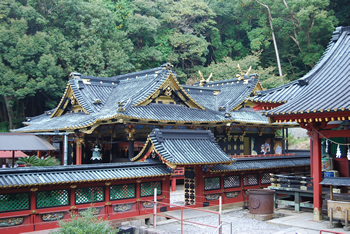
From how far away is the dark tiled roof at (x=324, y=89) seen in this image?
13.9 meters

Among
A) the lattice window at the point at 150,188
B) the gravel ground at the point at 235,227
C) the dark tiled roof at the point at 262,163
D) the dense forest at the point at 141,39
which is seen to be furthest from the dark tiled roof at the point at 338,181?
the dense forest at the point at 141,39

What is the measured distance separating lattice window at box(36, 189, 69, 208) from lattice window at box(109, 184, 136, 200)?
1.82 m

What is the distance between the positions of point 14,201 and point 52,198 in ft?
4.28

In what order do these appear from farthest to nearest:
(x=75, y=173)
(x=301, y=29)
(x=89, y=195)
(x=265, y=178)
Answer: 1. (x=301, y=29)
2. (x=265, y=178)
3. (x=89, y=195)
4. (x=75, y=173)

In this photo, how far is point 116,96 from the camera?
24.8 m

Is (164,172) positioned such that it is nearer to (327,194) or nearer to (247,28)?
(327,194)

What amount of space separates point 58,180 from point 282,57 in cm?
4415

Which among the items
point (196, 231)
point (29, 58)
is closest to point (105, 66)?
point (29, 58)

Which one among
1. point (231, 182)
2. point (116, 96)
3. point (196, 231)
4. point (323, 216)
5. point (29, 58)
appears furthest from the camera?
point (29, 58)

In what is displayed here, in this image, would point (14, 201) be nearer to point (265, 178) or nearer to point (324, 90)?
point (324, 90)

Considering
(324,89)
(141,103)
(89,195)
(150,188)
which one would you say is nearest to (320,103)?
(324,89)

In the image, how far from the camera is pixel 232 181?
19.0m

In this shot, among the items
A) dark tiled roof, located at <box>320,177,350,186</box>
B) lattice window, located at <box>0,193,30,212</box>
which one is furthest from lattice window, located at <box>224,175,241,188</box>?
lattice window, located at <box>0,193,30,212</box>

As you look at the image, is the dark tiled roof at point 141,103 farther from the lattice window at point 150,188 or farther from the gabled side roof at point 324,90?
the gabled side roof at point 324,90
